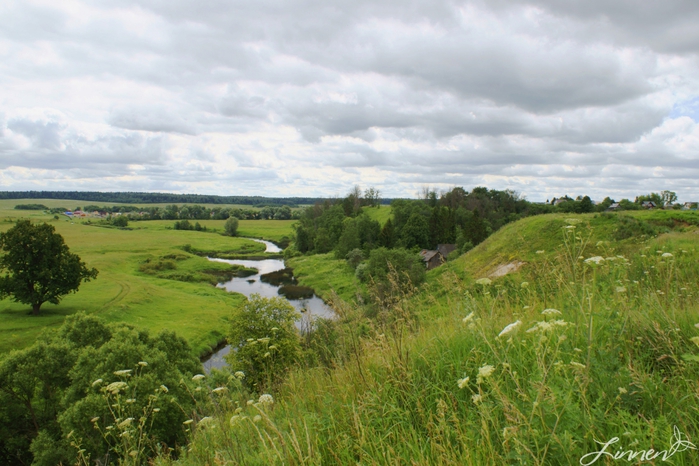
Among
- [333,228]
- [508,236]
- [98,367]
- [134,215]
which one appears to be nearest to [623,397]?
[98,367]

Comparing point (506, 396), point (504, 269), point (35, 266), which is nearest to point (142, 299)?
point (35, 266)

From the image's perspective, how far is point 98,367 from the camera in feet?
48.1

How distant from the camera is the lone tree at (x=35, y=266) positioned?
118 ft

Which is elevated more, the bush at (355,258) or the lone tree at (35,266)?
the lone tree at (35,266)

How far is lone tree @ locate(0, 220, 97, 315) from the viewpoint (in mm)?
35875

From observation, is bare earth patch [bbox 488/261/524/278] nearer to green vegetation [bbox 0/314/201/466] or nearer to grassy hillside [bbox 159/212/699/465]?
green vegetation [bbox 0/314/201/466]

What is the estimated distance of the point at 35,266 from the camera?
3675 centimetres

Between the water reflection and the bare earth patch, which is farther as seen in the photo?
the water reflection

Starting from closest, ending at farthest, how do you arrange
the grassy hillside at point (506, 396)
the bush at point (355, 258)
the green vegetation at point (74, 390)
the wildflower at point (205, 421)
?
the grassy hillside at point (506, 396), the wildflower at point (205, 421), the green vegetation at point (74, 390), the bush at point (355, 258)

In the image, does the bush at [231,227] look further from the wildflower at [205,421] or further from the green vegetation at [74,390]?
the wildflower at [205,421]

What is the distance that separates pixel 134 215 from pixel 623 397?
197 metres

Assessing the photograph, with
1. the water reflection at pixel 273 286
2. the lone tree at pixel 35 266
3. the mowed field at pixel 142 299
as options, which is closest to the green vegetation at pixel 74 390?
the mowed field at pixel 142 299

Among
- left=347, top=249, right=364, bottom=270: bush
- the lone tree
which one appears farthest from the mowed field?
left=347, top=249, right=364, bottom=270: bush

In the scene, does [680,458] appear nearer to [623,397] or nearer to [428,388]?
[623,397]
